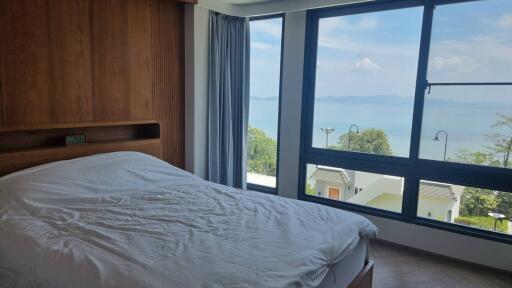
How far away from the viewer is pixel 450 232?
301 cm

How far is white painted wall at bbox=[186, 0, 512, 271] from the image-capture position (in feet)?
10.1

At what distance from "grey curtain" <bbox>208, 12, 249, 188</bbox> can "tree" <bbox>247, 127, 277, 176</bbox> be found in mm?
257

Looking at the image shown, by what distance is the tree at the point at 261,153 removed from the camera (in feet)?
13.5

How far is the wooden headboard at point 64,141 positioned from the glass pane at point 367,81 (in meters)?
1.84

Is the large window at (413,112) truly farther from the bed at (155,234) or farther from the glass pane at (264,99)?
the bed at (155,234)

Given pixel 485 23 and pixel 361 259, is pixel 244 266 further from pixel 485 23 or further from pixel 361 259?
pixel 485 23

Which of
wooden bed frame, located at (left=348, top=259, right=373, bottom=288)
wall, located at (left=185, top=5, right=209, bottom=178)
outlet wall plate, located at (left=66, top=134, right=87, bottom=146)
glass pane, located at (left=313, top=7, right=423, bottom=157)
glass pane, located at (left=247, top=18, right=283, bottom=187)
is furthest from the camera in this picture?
glass pane, located at (left=247, top=18, right=283, bottom=187)

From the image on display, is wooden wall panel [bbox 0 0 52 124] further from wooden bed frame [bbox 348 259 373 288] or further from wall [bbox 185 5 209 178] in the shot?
wooden bed frame [bbox 348 259 373 288]

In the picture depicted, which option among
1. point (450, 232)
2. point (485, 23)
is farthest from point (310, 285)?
point (485, 23)

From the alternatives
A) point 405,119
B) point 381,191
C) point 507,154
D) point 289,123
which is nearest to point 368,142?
point 405,119

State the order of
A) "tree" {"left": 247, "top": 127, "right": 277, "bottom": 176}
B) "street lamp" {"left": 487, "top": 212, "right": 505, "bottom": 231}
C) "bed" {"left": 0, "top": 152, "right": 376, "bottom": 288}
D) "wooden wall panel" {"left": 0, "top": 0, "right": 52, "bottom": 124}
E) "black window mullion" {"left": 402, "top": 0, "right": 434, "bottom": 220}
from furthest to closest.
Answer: "tree" {"left": 247, "top": 127, "right": 277, "bottom": 176}
"black window mullion" {"left": 402, "top": 0, "right": 434, "bottom": 220}
"street lamp" {"left": 487, "top": 212, "right": 505, "bottom": 231}
"wooden wall panel" {"left": 0, "top": 0, "right": 52, "bottom": 124}
"bed" {"left": 0, "top": 152, "right": 376, "bottom": 288}

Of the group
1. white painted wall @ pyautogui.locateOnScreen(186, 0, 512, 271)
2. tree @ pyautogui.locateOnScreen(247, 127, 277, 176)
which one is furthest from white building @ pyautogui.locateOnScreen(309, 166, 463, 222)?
tree @ pyautogui.locateOnScreen(247, 127, 277, 176)

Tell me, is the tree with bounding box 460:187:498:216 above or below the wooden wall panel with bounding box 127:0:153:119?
below

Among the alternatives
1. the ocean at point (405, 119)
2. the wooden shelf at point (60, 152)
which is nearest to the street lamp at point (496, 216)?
the ocean at point (405, 119)
